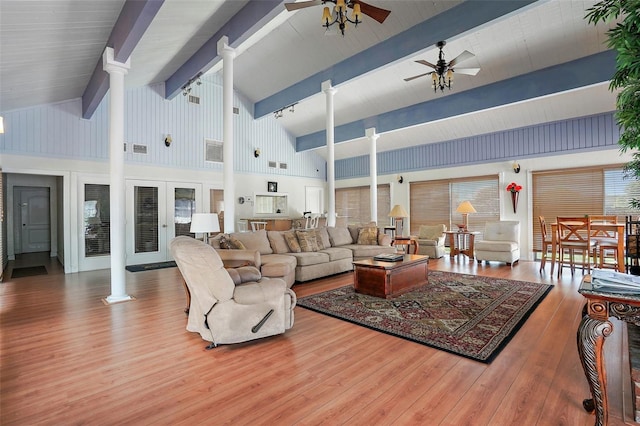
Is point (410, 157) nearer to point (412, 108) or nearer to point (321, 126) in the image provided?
point (412, 108)

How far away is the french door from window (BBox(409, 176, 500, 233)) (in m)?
6.58

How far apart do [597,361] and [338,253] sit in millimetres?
4434

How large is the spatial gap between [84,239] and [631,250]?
9365mm

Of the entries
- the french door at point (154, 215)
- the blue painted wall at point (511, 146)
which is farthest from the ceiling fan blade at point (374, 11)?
the french door at point (154, 215)

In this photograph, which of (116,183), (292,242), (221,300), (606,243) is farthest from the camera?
(292,242)

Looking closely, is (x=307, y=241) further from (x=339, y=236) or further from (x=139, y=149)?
(x=139, y=149)

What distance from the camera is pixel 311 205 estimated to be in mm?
11555

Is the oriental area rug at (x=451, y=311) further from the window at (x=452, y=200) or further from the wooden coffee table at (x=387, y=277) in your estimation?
the window at (x=452, y=200)

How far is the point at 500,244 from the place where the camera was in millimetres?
6867

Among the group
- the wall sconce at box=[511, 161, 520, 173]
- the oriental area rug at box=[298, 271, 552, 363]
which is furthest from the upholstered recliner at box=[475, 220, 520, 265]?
the oriental area rug at box=[298, 271, 552, 363]

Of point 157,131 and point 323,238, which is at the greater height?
point 157,131

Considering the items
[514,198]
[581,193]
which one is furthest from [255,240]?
[581,193]

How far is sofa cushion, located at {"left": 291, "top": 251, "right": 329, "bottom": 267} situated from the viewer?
5.34 metres

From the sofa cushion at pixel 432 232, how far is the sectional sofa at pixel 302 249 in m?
2.05
